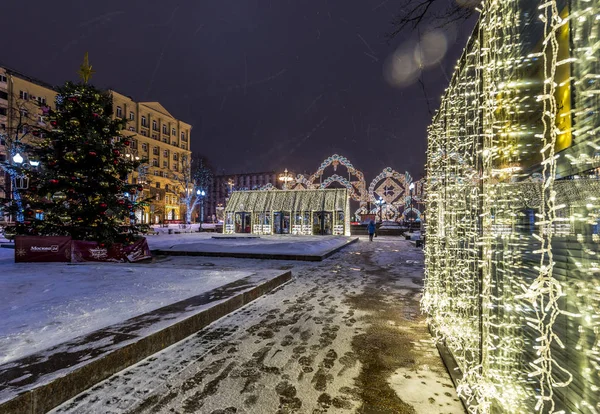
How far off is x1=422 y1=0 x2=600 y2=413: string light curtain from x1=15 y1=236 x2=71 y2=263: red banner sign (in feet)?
38.5

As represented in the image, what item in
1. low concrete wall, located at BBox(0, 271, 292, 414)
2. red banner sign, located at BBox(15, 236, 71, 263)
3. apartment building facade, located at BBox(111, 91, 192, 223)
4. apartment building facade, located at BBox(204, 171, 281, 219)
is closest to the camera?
low concrete wall, located at BBox(0, 271, 292, 414)

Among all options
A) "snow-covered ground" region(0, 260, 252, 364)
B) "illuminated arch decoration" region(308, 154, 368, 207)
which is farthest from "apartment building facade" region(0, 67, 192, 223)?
"snow-covered ground" region(0, 260, 252, 364)

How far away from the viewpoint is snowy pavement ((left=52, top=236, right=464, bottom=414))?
2.70 m

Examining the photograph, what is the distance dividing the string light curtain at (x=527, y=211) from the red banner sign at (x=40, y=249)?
11.7 meters

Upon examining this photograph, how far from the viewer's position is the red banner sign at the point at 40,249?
33.2 feet

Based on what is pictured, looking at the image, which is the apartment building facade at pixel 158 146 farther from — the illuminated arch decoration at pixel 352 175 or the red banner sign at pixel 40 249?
the red banner sign at pixel 40 249

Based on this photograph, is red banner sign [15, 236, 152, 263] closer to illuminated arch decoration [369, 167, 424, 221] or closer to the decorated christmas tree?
the decorated christmas tree

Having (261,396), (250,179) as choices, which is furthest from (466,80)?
(250,179)

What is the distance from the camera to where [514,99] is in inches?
97.6

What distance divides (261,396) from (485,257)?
2295 millimetres

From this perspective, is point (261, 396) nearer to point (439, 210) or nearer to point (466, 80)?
point (439, 210)

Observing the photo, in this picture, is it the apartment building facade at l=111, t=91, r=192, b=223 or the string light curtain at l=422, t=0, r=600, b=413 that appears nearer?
the string light curtain at l=422, t=0, r=600, b=413

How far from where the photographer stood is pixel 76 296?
550 cm

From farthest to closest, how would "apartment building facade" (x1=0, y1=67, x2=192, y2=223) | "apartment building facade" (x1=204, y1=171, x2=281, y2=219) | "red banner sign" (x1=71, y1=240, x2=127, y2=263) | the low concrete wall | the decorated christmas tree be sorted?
"apartment building facade" (x1=204, y1=171, x2=281, y2=219)
"apartment building facade" (x1=0, y1=67, x2=192, y2=223)
the decorated christmas tree
"red banner sign" (x1=71, y1=240, x2=127, y2=263)
the low concrete wall
